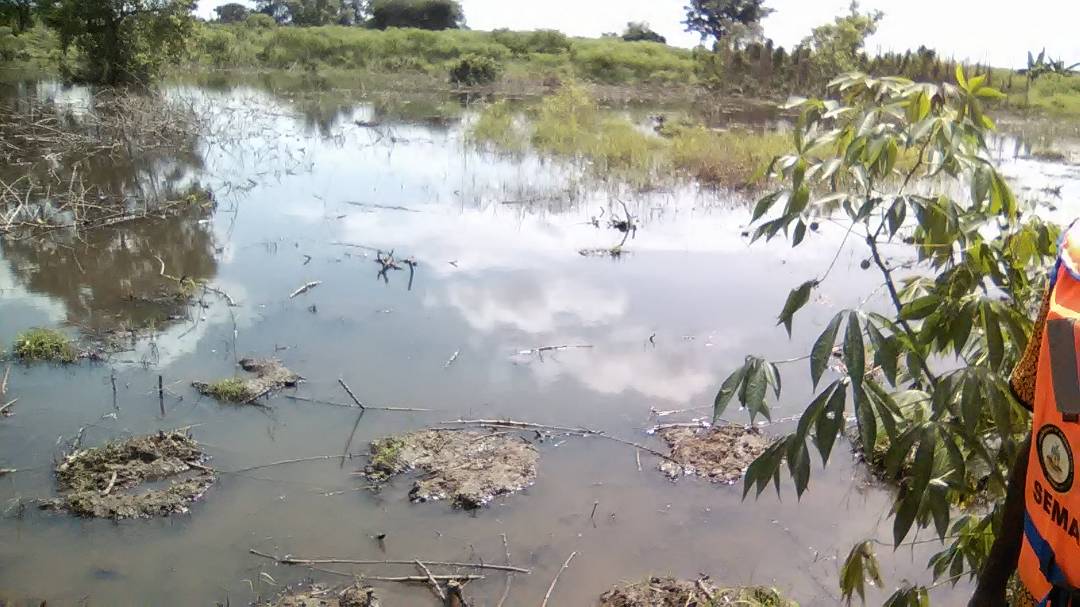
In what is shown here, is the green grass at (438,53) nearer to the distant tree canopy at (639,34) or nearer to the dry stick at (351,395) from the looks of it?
the distant tree canopy at (639,34)

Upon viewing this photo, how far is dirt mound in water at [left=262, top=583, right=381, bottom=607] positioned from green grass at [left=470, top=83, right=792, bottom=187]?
28.7 ft

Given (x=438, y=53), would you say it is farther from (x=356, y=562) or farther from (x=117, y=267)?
(x=356, y=562)

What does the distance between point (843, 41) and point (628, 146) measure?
31.4 ft

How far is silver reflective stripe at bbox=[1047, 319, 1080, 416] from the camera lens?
1.08 meters

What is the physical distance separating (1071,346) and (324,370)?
4.93 metres

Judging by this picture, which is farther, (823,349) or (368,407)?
(368,407)

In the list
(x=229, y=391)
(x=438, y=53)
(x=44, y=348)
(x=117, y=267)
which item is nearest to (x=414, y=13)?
(x=438, y=53)

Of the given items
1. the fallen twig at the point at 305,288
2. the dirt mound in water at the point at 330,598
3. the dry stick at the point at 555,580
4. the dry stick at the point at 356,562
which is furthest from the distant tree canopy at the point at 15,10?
the dry stick at the point at 555,580

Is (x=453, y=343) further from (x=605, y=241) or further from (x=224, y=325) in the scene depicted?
(x=605, y=241)

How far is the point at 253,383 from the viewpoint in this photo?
5.19 meters

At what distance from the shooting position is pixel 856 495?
441cm

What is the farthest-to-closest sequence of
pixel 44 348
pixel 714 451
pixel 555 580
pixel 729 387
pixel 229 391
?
pixel 44 348 < pixel 229 391 < pixel 714 451 < pixel 555 580 < pixel 729 387

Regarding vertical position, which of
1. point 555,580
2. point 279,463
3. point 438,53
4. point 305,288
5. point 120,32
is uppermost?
point 438,53

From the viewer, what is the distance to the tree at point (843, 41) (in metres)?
19.5
